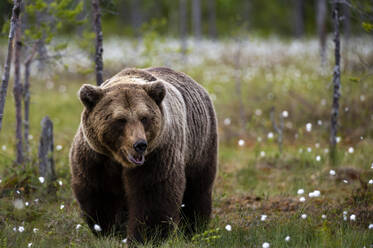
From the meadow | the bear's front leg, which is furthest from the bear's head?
the meadow

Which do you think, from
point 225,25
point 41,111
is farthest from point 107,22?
point 41,111

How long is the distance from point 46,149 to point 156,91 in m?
3.10

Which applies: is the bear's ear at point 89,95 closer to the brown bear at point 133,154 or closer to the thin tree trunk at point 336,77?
the brown bear at point 133,154

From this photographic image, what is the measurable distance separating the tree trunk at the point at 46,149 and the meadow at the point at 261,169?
0.13m

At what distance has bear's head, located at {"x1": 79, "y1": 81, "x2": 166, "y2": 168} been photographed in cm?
391

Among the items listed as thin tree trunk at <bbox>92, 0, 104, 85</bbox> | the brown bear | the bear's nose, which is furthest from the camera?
thin tree trunk at <bbox>92, 0, 104, 85</bbox>

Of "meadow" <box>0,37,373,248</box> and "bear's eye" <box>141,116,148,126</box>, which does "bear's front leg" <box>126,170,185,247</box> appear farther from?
"bear's eye" <box>141,116,148,126</box>

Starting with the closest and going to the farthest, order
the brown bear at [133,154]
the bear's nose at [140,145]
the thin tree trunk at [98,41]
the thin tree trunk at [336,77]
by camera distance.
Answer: the bear's nose at [140,145]
the brown bear at [133,154]
the thin tree trunk at [98,41]
the thin tree trunk at [336,77]

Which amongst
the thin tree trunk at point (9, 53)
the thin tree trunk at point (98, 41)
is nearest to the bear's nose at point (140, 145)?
the thin tree trunk at point (9, 53)

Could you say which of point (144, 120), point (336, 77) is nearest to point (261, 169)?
point (336, 77)

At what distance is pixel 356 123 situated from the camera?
9719mm

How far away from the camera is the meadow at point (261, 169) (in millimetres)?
4523

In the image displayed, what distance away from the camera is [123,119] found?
397cm

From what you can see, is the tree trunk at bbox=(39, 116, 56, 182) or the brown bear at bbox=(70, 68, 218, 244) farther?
the tree trunk at bbox=(39, 116, 56, 182)
